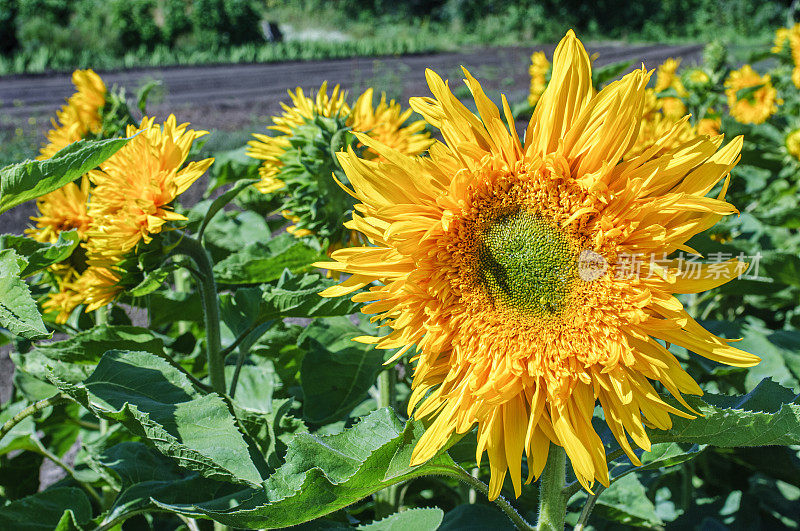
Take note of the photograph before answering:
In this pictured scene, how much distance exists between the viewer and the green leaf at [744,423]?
3.28ft

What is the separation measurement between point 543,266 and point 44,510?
1.19 metres

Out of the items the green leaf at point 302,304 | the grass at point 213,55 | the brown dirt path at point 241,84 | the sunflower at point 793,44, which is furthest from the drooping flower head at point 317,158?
the grass at point 213,55

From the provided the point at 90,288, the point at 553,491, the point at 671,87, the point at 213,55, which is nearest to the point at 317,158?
the point at 90,288

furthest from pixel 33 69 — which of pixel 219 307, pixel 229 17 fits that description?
pixel 219 307

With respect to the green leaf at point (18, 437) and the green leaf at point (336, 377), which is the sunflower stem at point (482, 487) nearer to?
the green leaf at point (336, 377)

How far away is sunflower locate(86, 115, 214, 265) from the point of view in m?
1.37

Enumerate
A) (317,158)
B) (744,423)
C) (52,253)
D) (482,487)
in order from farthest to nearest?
(317,158) < (52,253) < (482,487) < (744,423)

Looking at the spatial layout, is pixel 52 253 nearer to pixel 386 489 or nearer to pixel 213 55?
pixel 386 489

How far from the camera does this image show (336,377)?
60.6 inches

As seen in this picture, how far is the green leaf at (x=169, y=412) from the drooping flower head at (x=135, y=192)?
22cm

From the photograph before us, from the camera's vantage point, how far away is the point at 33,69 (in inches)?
670

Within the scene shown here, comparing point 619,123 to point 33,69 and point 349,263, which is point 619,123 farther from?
point 33,69

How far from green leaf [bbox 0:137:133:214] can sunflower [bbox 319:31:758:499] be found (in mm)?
428

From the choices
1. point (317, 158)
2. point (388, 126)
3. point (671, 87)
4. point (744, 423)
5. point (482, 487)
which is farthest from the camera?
point (671, 87)
